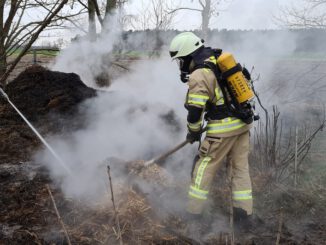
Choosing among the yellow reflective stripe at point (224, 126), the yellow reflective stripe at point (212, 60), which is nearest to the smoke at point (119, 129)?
the yellow reflective stripe at point (224, 126)

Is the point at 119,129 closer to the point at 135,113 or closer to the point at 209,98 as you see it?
the point at 135,113

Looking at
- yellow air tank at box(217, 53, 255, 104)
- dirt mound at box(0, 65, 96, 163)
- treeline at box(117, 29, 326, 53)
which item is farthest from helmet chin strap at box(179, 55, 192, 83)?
treeline at box(117, 29, 326, 53)

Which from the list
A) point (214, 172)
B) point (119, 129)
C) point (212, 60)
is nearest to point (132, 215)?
point (214, 172)

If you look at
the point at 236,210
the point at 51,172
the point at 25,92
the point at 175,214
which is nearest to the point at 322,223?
the point at 236,210

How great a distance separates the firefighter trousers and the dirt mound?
291 cm

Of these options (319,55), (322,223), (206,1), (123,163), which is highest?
(206,1)

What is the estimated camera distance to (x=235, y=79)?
3924mm

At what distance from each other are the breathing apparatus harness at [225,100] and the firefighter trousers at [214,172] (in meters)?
0.27

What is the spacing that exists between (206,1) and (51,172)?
17.8m

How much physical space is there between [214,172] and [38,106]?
4633mm

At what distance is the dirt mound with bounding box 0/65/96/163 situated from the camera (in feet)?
20.1

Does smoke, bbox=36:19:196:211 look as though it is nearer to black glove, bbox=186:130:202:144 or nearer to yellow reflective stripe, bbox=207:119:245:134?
black glove, bbox=186:130:202:144

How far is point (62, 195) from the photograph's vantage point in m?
4.43

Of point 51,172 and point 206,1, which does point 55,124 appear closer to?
point 51,172
